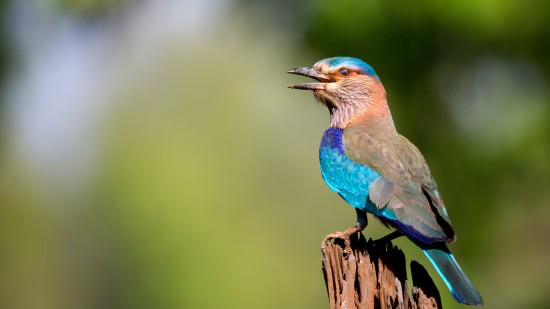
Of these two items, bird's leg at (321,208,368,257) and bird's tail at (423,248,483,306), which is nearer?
bird's tail at (423,248,483,306)

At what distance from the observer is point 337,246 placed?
5.05m

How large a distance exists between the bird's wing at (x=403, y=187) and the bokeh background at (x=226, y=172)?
425 centimetres

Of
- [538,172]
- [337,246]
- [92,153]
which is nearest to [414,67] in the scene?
[538,172]

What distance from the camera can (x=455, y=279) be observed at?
16.7 feet

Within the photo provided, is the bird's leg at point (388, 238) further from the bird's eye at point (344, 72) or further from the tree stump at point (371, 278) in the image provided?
the bird's eye at point (344, 72)

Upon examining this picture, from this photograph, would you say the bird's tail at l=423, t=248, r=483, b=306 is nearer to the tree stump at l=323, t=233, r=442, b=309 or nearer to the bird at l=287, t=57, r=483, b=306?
the bird at l=287, t=57, r=483, b=306

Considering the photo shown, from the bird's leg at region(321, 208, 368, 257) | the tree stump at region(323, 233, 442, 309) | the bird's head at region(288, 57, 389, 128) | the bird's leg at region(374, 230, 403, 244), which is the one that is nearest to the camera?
the tree stump at region(323, 233, 442, 309)

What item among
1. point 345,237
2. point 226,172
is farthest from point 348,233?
point 226,172

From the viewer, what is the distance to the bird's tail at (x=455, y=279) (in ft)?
16.4

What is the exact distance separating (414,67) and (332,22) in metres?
0.97

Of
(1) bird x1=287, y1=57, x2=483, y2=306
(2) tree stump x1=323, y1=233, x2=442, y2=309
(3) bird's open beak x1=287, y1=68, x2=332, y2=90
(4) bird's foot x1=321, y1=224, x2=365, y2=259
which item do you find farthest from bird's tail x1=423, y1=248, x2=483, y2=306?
(3) bird's open beak x1=287, y1=68, x2=332, y2=90

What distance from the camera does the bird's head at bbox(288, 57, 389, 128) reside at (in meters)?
6.34

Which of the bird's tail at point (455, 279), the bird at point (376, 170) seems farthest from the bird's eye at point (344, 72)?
the bird's tail at point (455, 279)

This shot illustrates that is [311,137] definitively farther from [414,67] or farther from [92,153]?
[414,67]
